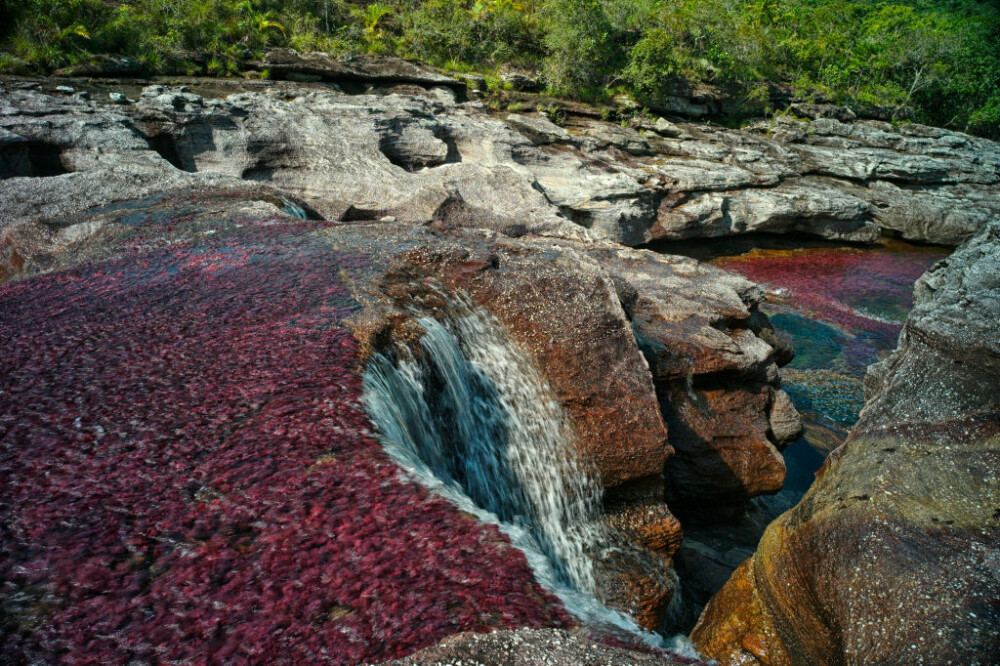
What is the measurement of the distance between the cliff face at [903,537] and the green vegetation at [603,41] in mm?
24561

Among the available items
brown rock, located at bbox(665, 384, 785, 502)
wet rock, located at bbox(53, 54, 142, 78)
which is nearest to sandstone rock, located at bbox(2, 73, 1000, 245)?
wet rock, located at bbox(53, 54, 142, 78)

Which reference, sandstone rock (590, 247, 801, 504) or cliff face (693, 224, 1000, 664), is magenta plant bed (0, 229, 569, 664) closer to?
cliff face (693, 224, 1000, 664)

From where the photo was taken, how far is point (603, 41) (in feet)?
101

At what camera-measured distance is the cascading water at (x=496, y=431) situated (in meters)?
5.72

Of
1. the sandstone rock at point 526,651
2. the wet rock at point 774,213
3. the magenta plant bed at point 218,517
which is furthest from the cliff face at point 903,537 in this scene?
the wet rock at point 774,213

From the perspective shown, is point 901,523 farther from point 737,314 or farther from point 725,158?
point 725,158

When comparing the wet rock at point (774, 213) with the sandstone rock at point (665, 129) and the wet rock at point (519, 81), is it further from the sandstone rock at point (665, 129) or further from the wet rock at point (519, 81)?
the wet rock at point (519, 81)

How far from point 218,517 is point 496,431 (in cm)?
353

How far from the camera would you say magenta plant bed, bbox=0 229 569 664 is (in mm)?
2859

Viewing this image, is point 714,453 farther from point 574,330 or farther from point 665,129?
point 665,129

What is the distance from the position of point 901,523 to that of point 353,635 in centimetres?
449

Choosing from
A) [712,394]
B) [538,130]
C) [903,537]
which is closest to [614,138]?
[538,130]

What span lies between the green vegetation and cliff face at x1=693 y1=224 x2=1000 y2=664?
24.6m

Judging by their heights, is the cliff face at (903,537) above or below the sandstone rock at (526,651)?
below
